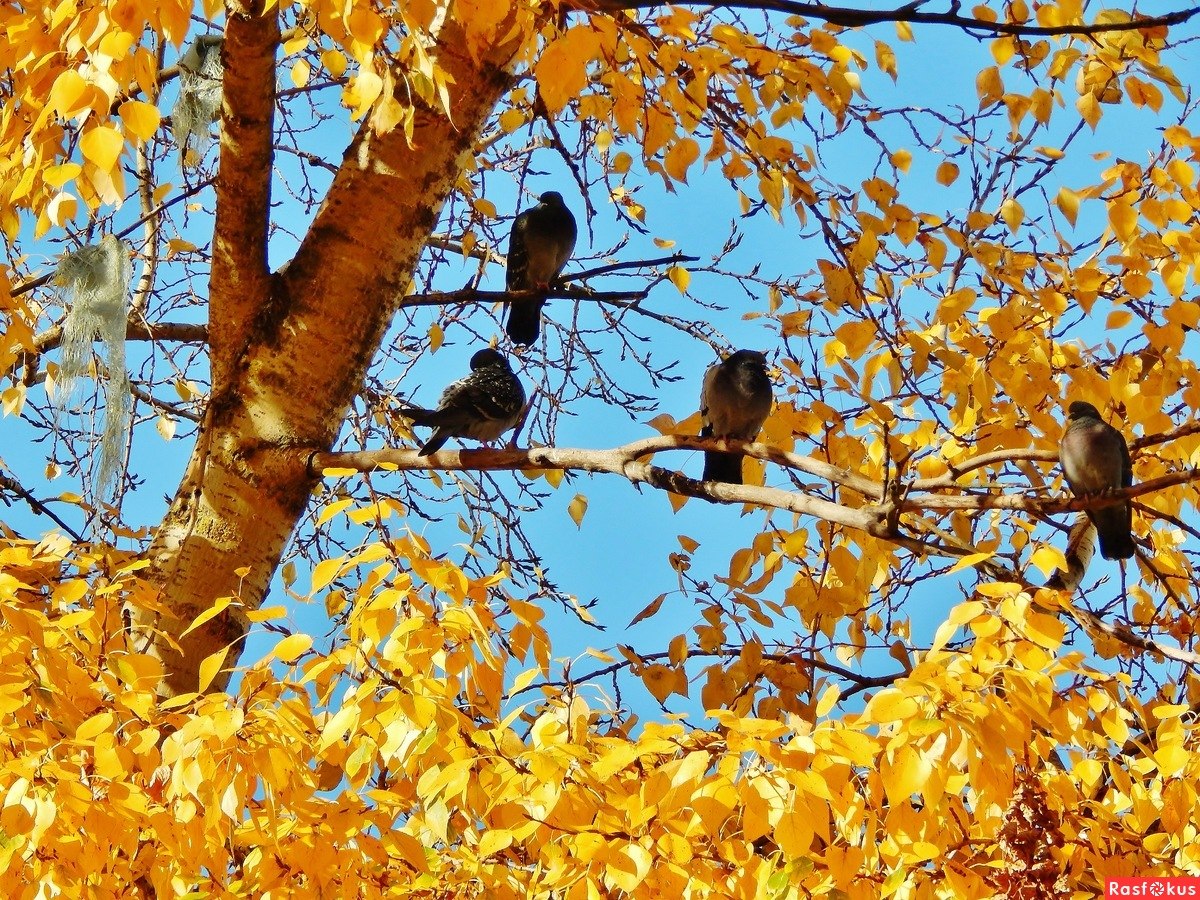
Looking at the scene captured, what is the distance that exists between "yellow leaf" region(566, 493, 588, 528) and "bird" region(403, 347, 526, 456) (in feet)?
1.30

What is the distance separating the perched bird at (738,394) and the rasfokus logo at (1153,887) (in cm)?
238

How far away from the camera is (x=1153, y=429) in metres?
2.99

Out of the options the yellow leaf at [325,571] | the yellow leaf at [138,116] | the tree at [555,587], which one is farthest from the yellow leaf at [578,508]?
the yellow leaf at [138,116]

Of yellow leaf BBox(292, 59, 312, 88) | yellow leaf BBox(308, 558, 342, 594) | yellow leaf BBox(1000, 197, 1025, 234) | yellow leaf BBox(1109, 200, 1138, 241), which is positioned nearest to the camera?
yellow leaf BBox(308, 558, 342, 594)

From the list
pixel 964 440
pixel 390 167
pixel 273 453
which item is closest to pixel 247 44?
pixel 390 167

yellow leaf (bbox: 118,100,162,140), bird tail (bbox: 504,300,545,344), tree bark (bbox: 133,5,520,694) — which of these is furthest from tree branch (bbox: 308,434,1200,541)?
bird tail (bbox: 504,300,545,344)

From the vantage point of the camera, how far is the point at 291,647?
2.03 m

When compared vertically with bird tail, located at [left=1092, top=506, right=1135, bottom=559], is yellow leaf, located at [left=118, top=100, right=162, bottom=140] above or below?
below

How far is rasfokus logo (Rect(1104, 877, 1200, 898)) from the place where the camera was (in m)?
2.15

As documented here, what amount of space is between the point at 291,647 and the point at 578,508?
1686 millimetres

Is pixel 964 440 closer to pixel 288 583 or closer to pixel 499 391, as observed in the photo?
pixel 499 391

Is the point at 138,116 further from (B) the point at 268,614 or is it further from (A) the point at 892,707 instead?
(A) the point at 892,707

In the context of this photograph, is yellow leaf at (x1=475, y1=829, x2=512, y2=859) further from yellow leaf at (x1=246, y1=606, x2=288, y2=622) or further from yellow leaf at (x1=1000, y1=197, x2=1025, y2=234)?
yellow leaf at (x1=1000, y1=197, x2=1025, y2=234)

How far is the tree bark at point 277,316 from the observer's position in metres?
2.86
